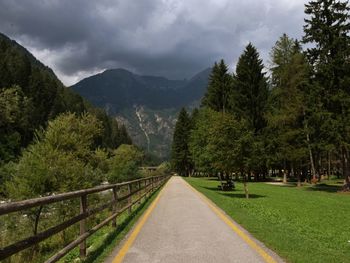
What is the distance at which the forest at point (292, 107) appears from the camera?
94.4ft

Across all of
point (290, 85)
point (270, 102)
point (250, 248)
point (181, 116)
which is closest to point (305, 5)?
point (290, 85)

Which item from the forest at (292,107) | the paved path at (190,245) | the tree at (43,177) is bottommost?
the paved path at (190,245)

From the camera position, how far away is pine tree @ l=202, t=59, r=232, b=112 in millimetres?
65875

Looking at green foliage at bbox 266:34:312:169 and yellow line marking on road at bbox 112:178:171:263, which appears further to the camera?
green foliage at bbox 266:34:312:169

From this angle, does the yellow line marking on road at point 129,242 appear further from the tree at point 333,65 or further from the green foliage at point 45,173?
the tree at point 333,65

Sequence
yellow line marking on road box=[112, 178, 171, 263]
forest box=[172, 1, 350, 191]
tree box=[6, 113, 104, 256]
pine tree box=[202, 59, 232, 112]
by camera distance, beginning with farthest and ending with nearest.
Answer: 1. pine tree box=[202, 59, 232, 112]
2. forest box=[172, 1, 350, 191]
3. tree box=[6, 113, 104, 256]
4. yellow line marking on road box=[112, 178, 171, 263]

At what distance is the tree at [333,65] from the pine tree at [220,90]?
3066 cm

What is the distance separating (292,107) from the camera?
145 ft

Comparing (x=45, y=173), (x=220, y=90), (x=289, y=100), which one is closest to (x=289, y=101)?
(x=289, y=100)

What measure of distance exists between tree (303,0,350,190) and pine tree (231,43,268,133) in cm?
2176

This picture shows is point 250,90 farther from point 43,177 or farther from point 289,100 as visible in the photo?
point 43,177

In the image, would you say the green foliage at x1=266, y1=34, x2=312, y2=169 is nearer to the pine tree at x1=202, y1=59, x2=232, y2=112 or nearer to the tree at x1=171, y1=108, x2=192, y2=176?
the pine tree at x1=202, y1=59, x2=232, y2=112

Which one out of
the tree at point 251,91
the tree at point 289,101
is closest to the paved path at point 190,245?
the tree at point 289,101

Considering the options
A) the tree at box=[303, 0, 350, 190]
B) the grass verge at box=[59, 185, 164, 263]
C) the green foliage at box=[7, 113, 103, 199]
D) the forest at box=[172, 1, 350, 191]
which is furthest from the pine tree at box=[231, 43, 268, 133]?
the grass verge at box=[59, 185, 164, 263]
